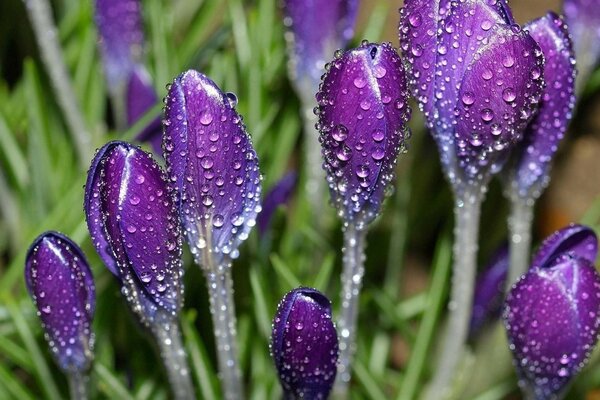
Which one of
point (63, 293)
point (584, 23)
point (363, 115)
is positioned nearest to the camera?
point (363, 115)

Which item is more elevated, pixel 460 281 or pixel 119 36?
pixel 119 36

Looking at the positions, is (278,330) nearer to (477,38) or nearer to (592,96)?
(477,38)

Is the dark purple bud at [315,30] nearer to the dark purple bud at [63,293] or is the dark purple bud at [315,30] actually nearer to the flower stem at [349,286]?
the flower stem at [349,286]

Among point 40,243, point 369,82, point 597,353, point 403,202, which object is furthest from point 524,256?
point 40,243

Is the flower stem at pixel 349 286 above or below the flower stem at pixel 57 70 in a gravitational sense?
below

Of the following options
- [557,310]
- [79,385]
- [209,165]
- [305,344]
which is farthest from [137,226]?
[557,310]

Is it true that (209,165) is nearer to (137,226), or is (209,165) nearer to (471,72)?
(137,226)

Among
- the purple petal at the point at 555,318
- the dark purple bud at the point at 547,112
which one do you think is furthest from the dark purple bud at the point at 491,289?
the purple petal at the point at 555,318
